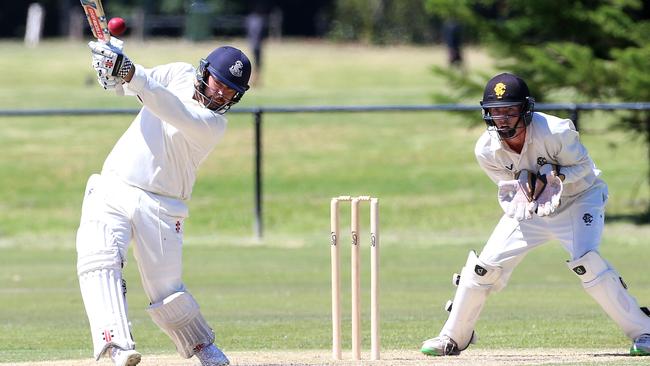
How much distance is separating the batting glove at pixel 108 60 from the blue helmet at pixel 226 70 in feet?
2.13

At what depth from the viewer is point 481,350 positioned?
9.10 m

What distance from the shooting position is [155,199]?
298 inches

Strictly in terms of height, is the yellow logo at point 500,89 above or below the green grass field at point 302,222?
above

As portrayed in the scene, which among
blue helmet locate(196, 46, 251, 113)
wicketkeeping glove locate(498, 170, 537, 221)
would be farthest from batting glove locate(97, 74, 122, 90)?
wicketkeeping glove locate(498, 170, 537, 221)

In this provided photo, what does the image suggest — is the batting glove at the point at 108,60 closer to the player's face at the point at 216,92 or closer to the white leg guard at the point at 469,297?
the player's face at the point at 216,92

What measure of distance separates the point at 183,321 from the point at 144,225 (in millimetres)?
636

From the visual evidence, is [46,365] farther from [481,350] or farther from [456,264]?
[456,264]

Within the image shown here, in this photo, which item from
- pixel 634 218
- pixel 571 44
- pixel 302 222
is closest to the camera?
pixel 571 44

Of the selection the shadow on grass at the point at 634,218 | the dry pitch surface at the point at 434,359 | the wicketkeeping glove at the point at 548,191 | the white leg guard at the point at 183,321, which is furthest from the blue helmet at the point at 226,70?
the shadow on grass at the point at 634,218

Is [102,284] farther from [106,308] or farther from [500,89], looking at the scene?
[500,89]

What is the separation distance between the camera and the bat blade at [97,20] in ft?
23.5

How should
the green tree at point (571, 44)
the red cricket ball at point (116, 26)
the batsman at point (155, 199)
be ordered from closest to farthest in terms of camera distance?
the red cricket ball at point (116, 26) < the batsman at point (155, 199) < the green tree at point (571, 44)

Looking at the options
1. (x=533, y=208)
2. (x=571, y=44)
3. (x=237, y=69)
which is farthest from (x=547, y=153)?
(x=571, y=44)

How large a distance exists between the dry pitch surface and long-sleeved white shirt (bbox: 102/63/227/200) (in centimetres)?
138
